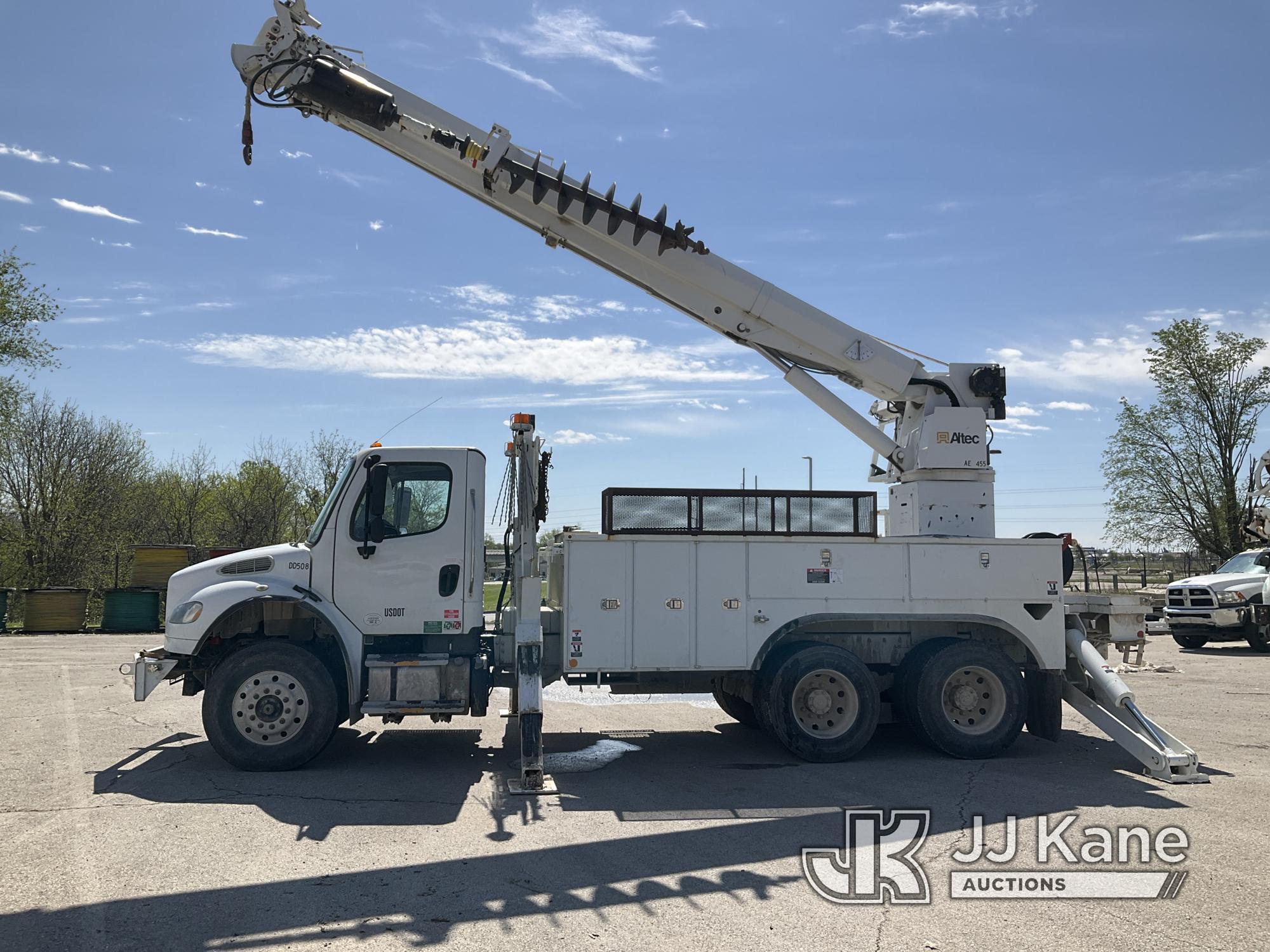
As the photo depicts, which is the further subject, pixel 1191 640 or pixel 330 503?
pixel 1191 640

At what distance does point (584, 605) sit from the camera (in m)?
8.77

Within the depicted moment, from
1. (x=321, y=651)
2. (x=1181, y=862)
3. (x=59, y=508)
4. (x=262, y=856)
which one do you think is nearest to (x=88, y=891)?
(x=262, y=856)

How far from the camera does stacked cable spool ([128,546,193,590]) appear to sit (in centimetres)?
2327

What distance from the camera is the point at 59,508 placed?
100 feet

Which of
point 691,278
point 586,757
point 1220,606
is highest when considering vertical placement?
point 691,278

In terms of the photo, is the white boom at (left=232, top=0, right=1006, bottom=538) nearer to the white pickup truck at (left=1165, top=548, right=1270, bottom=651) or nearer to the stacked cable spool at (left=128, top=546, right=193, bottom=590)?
the white pickup truck at (left=1165, top=548, right=1270, bottom=651)

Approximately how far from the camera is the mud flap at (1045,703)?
9.56 m

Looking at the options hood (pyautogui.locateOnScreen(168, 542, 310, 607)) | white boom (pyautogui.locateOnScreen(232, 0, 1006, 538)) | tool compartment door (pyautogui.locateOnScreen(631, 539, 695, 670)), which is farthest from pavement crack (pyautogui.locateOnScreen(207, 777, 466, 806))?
white boom (pyautogui.locateOnScreen(232, 0, 1006, 538))

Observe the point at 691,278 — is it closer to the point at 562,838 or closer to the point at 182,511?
the point at 562,838

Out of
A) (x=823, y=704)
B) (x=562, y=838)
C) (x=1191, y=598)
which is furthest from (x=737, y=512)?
(x=1191, y=598)

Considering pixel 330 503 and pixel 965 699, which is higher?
pixel 330 503

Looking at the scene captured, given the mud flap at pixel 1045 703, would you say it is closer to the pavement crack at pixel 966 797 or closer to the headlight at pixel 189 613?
the pavement crack at pixel 966 797

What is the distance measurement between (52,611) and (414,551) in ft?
65.8

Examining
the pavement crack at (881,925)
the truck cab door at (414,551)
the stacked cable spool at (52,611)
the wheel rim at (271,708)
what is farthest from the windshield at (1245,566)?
the stacked cable spool at (52,611)
